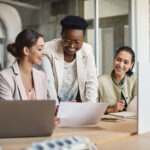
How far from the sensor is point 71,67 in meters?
2.52

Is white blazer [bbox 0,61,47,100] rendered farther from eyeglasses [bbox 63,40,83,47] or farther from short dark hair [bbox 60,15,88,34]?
short dark hair [bbox 60,15,88,34]

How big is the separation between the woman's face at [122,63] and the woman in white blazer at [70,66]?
1.25 feet

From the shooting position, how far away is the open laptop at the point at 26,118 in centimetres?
140

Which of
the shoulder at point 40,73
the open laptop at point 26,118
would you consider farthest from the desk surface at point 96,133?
the shoulder at point 40,73

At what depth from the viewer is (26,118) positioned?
1436mm

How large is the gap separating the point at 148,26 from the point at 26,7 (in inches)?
115

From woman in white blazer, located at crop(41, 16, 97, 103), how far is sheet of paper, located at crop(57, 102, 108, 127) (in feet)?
1.80

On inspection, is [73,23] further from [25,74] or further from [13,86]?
[13,86]

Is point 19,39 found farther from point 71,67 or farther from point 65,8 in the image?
point 65,8

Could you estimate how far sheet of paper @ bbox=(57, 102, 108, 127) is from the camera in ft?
5.84

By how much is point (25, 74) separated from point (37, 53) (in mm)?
214

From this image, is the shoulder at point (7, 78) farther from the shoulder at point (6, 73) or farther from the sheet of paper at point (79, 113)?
the sheet of paper at point (79, 113)

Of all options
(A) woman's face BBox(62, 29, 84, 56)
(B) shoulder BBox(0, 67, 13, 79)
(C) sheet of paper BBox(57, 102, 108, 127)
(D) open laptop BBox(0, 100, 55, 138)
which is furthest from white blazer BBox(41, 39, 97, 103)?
(D) open laptop BBox(0, 100, 55, 138)

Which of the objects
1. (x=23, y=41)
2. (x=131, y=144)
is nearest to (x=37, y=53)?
(x=23, y=41)
